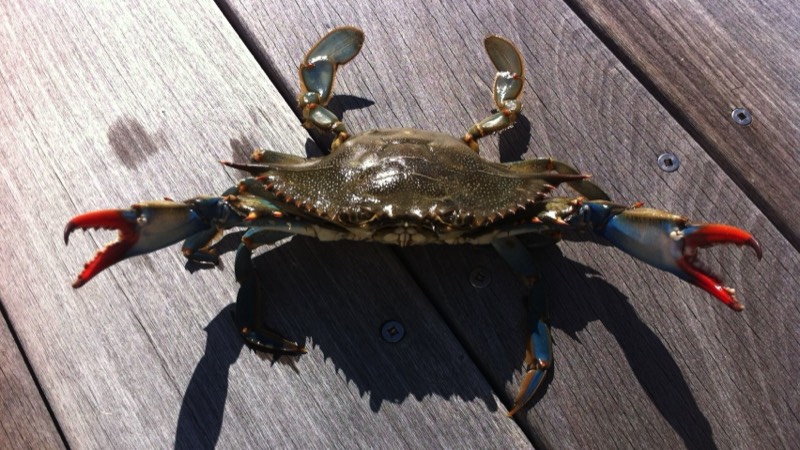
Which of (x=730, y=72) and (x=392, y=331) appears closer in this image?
(x=392, y=331)

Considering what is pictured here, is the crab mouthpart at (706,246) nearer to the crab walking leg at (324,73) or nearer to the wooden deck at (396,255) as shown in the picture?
the wooden deck at (396,255)

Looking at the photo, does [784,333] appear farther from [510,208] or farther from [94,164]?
[94,164]

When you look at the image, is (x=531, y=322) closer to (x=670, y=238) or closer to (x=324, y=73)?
(x=670, y=238)

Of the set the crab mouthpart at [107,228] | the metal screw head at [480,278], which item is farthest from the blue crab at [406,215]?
the metal screw head at [480,278]

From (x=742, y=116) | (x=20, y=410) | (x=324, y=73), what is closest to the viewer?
(x=20, y=410)

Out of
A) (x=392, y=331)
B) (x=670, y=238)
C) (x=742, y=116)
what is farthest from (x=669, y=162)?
(x=392, y=331)

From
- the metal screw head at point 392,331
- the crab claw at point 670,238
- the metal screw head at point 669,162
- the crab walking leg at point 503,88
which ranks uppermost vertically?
the crab walking leg at point 503,88

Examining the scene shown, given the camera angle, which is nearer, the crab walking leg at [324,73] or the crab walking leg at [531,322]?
the crab walking leg at [531,322]

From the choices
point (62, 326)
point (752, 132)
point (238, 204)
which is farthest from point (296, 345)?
point (752, 132)
